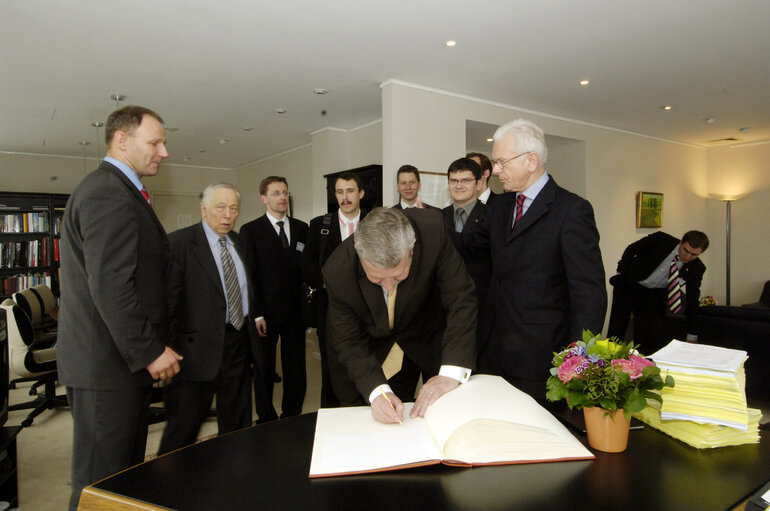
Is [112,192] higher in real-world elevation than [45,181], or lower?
lower

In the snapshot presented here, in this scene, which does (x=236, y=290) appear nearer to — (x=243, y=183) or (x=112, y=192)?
(x=112, y=192)

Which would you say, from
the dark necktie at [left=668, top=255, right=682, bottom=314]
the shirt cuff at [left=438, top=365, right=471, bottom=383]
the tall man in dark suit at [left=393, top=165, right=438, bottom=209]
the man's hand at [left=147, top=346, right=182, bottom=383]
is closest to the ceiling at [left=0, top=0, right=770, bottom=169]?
the tall man in dark suit at [left=393, top=165, right=438, bottom=209]

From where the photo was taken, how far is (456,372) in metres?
1.56

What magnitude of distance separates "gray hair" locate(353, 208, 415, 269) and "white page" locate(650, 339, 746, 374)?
756 millimetres

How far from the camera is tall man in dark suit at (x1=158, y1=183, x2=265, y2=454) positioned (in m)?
2.33

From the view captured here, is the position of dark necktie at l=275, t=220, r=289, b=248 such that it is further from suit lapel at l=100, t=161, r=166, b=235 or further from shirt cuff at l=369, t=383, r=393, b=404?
shirt cuff at l=369, t=383, r=393, b=404

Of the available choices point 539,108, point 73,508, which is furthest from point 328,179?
point 73,508

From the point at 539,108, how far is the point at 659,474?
17.7ft

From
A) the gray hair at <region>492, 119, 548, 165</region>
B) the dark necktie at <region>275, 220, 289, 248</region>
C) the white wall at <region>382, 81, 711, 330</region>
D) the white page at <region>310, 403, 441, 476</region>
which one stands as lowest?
the white page at <region>310, 403, 441, 476</region>

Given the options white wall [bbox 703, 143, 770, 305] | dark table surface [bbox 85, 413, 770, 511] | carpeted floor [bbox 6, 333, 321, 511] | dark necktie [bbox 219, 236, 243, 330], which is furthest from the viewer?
white wall [bbox 703, 143, 770, 305]

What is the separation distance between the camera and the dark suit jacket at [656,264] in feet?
15.6

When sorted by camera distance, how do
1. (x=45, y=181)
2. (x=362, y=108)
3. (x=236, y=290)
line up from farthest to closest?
(x=45, y=181) → (x=362, y=108) → (x=236, y=290)

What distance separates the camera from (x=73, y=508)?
1696 millimetres

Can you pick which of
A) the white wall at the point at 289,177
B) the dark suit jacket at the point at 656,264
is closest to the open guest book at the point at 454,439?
the dark suit jacket at the point at 656,264
